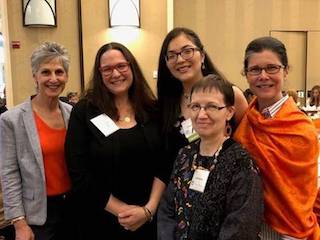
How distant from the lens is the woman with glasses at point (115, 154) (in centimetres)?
181

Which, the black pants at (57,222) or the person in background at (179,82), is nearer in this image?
the person in background at (179,82)

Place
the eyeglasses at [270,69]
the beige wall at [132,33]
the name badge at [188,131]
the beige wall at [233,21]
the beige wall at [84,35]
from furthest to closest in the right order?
the beige wall at [233,21] < the beige wall at [132,33] < the beige wall at [84,35] < the name badge at [188,131] < the eyeglasses at [270,69]

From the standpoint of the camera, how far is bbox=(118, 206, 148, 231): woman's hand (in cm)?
180

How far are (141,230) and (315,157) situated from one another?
0.91 meters

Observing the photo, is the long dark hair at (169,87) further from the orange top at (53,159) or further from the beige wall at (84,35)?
the beige wall at (84,35)

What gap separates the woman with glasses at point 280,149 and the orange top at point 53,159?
91 centimetres

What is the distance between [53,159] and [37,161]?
0.08 m

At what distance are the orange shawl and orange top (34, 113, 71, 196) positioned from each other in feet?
3.13

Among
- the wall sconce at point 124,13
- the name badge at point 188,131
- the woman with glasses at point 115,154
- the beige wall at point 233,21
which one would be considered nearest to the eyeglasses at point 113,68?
the woman with glasses at point 115,154

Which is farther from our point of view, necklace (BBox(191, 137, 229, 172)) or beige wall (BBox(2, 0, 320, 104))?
beige wall (BBox(2, 0, 320, 104))

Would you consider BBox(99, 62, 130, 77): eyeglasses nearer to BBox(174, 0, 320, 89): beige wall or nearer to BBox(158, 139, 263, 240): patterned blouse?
BBox(158, 139, 263, 240): patterned blouse

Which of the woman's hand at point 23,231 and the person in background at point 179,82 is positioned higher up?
the person in background at point 179,82

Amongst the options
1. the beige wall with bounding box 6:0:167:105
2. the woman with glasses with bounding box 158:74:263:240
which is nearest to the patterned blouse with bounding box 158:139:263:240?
the woman with glasses with bounding box 158:74:263:240

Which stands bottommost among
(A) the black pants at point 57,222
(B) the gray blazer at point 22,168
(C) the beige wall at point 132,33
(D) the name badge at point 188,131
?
(A) the black pants at point 57,222
